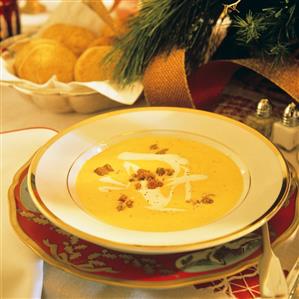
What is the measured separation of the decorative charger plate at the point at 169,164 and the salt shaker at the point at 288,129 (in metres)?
0.07

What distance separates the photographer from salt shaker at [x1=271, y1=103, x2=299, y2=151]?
0.73m

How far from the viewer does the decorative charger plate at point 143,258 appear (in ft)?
1.59

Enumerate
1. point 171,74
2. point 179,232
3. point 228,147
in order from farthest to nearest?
point 171,74, point 228,147, point 179,232

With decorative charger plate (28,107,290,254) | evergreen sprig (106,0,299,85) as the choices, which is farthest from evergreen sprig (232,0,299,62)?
decorative charger plate (28,107,290,254)

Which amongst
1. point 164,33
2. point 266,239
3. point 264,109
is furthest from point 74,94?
point 266,239

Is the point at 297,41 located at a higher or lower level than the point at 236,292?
higher

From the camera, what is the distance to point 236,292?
0.51 metres

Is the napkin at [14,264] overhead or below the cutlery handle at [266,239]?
below

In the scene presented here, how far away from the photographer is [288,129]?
2.40 feet

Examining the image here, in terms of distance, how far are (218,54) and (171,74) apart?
0.14 m

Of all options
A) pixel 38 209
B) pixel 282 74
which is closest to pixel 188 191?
pixel 38 209

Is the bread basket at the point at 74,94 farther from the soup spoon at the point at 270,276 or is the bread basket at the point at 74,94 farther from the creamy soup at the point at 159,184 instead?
the soup spoon at the point at 270,276

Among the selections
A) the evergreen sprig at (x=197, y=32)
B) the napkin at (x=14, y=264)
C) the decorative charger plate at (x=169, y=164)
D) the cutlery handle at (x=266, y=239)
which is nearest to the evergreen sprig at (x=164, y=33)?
the evergreen sprig at (x=197, y=32)

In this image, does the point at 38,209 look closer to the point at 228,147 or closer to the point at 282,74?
the point at 228,147
